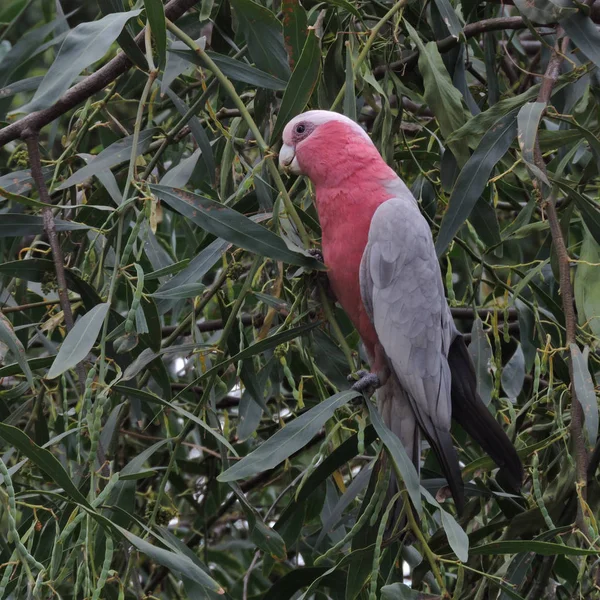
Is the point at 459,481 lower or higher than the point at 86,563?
lower

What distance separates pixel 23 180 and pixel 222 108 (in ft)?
2.10

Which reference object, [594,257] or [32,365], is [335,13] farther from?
[32,365]

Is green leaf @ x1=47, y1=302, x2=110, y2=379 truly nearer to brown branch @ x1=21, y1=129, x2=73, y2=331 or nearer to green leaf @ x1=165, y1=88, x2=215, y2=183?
brown branch @ x1=21, y1=129, x2=73, y2=331

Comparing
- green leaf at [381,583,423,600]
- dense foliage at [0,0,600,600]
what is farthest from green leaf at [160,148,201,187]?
green leaf at [381,583,423,600]

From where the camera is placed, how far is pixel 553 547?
1447mm

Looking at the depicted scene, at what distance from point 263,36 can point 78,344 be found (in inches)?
32.6

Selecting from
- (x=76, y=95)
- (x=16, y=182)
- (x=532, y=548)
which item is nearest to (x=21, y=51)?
(x=16, y=182)

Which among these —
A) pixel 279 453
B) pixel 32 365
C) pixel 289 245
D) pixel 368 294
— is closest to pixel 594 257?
pixel 368 294

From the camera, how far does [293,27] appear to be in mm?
1838

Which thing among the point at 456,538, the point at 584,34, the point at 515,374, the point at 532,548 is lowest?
the point at 515,374

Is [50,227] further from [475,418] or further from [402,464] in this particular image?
[475,418]

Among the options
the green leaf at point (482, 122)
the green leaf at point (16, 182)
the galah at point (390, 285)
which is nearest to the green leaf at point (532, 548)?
the galah at point (390, 285)

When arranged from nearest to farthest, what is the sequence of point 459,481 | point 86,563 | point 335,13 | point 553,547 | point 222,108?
point 86,563 → point 553,547 → point 459,481 → point 335,13 → point 222,108

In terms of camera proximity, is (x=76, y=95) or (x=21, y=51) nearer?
(x=76, y=95)
